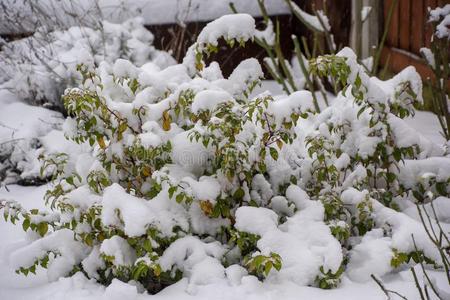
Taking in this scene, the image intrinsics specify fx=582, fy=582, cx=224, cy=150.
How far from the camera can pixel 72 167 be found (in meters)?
2.98

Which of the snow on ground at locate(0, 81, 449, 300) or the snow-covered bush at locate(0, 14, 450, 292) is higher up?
the snow-covered bush at locate(0, 14, 450, 292)

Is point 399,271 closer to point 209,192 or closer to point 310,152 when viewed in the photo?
point 310,152

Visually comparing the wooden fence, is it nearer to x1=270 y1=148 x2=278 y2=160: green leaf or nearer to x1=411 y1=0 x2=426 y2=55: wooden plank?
x1=411 y1=0 x2=426 y2=55: wooden plank

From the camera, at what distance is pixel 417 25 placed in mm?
5461

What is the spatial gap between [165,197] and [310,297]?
0.78 meters

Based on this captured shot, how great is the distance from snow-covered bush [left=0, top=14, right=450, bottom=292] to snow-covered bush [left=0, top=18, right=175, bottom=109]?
2.41 m

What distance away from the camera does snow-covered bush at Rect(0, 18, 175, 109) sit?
17.0ft

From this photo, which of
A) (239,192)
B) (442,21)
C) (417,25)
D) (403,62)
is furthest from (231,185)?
(403,62)

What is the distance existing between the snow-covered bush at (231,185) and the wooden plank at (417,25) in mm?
2665

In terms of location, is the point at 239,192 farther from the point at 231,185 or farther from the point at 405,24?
the point at 405,24

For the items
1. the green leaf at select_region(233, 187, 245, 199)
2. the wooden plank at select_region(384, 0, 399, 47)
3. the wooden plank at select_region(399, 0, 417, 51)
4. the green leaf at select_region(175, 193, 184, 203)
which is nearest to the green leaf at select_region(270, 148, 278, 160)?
the green leaf at select_region(233, 187, 245, 199)

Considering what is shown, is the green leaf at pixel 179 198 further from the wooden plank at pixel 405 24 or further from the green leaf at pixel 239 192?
the wooden plank at pixel 405 24

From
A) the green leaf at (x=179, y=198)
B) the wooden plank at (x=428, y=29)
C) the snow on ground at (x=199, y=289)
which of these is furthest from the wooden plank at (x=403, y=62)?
the green leaf at (x=179, y=198)

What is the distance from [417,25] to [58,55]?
11.1ft
